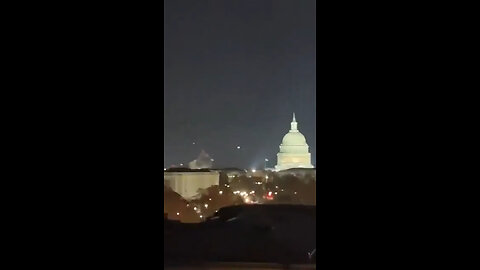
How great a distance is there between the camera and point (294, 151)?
1.65 m

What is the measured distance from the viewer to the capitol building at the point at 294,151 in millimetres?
1457

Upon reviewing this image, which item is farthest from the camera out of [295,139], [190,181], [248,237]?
[248,237]

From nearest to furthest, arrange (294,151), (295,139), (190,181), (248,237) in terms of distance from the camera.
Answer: (295,139), (294,151), (190,181), (248,237)

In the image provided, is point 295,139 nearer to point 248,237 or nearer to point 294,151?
point 294,151

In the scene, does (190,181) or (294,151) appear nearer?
(294,151)

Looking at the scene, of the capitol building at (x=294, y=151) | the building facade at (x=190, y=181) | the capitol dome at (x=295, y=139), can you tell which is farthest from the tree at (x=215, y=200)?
the capitol dome at (x=295, y=139)

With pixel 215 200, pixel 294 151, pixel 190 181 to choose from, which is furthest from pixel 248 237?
pixel 294 151

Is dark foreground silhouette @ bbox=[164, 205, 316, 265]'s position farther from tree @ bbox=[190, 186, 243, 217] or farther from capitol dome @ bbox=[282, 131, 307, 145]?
capitol dome @ bbox=[282, 131, 307, 145]

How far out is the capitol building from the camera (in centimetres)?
146
